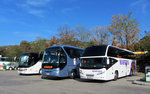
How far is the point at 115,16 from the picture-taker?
32375 millimetres

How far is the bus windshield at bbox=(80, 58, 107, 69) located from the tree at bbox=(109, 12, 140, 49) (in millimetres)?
19500

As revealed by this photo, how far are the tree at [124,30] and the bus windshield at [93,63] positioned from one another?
768 inches

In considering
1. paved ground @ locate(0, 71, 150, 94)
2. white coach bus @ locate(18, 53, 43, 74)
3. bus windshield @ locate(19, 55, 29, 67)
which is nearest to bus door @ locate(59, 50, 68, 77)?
paved ground @ locate(0, 71, 150, 94)

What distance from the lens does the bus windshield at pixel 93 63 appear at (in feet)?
39.3

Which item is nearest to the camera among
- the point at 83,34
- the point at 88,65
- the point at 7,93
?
the point at 7,93

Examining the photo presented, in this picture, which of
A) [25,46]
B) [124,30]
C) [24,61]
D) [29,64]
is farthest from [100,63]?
[25,46]

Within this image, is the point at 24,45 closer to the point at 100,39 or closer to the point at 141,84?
the point at 100,39

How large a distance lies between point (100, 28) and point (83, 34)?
16.9ft

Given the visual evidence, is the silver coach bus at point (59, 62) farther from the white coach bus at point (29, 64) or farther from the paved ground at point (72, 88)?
the white coach bus at point (29, 64)

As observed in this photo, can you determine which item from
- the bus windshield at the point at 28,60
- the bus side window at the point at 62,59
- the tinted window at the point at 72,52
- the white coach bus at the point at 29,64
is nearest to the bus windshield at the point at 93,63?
the bus side window at the point at 62,59

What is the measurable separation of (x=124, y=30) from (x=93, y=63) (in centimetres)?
2076

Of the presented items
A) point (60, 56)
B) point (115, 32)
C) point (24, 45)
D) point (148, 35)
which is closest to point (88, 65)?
point (60, 56)

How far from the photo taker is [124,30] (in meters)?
30.8

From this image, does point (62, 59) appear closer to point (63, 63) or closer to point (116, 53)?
point (63, 63)
